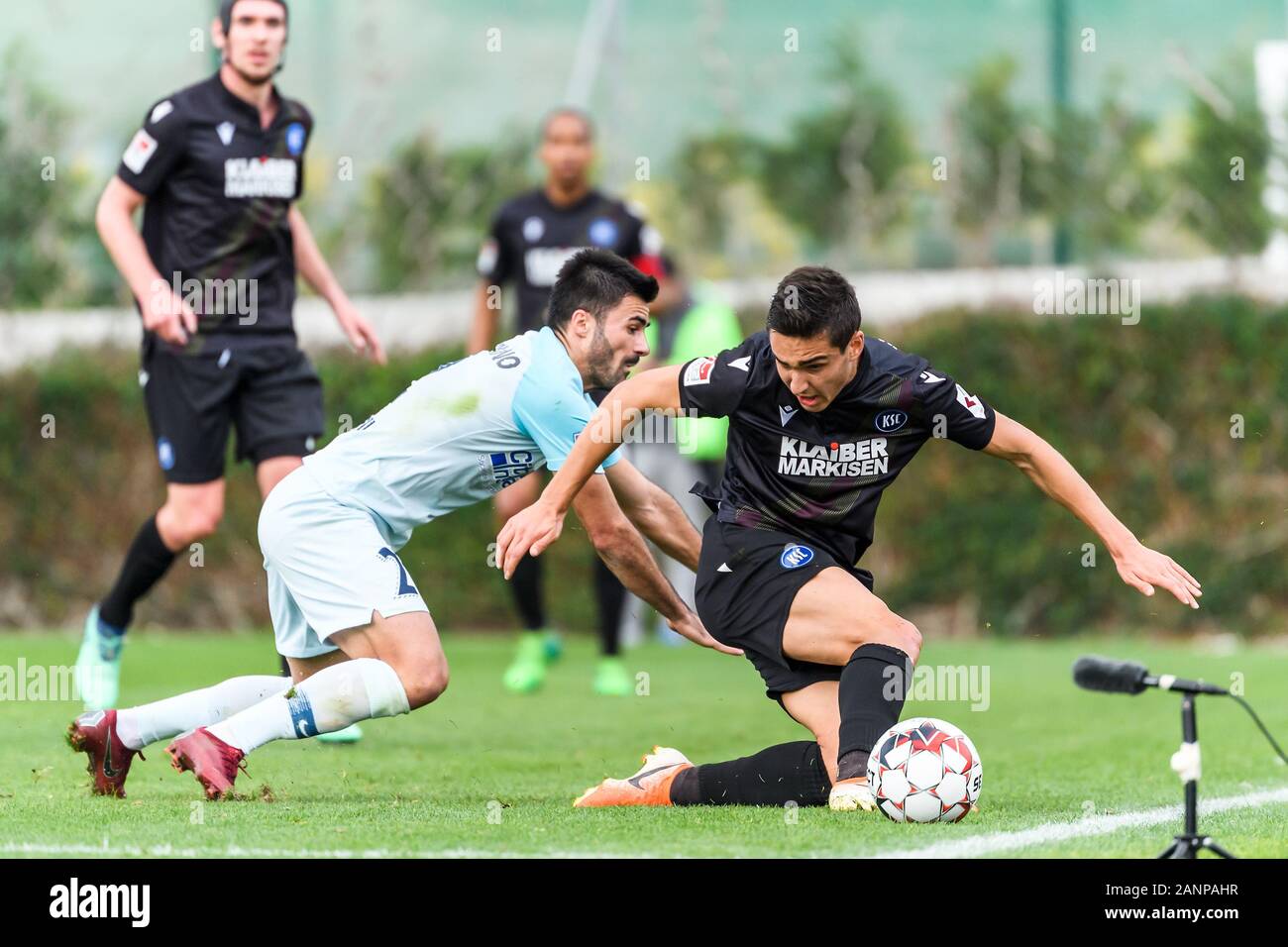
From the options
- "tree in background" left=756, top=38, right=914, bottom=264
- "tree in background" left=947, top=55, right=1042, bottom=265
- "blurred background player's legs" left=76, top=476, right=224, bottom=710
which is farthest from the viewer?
"tree in background" left=756, top=38, right=914, bottom=264

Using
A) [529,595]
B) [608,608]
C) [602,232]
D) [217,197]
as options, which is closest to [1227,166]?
[602,232]

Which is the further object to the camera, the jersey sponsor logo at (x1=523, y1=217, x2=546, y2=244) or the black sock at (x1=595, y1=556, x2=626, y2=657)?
the jersey sponsor logo at (x1=523, y1=217, x2=546, y2=244)

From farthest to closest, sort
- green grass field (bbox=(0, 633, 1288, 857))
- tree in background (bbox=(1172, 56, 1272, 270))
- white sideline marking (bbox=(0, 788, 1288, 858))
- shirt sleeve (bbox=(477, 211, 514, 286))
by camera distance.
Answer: tree in background (bbox=(1172, 56, 1272, 270)) < shirt sleeve (bbox=(477, 211, 514, 286)) < green grass field (bbox=(0, 633, 1288, 857)) < white sideline marking (bbox=(0, 788, 1288, 858))

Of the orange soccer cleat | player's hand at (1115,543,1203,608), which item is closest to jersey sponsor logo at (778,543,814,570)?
the orange soccer cleat

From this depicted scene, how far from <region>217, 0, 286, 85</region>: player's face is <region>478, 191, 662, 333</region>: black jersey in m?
2.58

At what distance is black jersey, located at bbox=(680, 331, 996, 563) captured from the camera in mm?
5531

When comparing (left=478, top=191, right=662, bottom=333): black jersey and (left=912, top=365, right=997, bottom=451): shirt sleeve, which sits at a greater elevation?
(left=478, top=191, right=662, bottom=333): black jersey

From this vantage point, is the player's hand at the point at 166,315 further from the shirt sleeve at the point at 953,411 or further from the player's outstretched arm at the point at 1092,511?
the player's outstretched arm at the point at 1092,511

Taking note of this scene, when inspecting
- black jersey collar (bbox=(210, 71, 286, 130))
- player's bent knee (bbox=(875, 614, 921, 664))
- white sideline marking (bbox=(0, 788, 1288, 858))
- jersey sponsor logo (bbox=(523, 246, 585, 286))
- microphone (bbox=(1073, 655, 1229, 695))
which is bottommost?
white sideline marking (bbox=(0, 788, 1288, 858))

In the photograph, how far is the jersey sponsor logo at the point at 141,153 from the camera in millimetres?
7434

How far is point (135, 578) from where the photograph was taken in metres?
7.55

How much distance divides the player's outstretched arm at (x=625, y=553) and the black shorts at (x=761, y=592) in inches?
6.1

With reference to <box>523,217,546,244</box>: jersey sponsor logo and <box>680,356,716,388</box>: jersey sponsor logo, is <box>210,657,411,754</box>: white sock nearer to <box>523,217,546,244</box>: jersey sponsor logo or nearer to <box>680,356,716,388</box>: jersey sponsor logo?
<box>680,356,716,388</box>: jersey sponsor logo

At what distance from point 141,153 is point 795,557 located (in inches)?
135
